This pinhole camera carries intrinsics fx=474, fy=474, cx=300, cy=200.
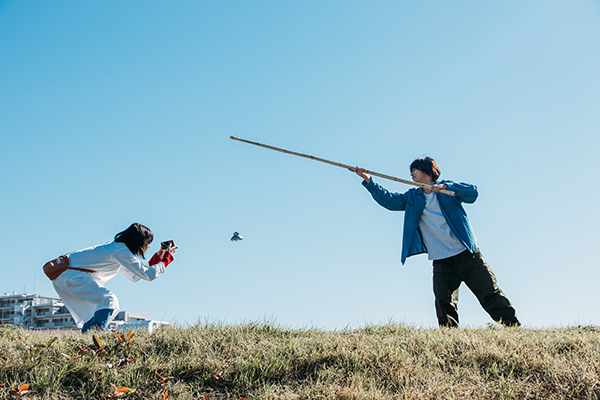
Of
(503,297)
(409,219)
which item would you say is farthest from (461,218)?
(503,297)

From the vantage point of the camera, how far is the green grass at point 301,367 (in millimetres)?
3045

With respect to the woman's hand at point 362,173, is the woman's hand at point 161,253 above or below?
below

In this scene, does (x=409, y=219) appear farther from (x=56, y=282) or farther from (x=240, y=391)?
(x=56, y=282)

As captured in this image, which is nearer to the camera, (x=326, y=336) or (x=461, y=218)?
(x=326, y=336)

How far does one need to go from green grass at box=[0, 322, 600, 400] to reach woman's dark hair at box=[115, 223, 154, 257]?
1.53 m

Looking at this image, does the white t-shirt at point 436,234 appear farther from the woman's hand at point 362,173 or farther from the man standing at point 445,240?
the woman's hand at point 362,173

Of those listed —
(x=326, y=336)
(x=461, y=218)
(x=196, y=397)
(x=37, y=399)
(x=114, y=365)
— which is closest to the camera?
(x=37, y=399)

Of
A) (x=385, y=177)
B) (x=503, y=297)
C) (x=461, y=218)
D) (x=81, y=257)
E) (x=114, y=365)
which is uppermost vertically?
(x=385, y=177)

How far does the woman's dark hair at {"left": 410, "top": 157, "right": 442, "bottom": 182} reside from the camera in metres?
6.09

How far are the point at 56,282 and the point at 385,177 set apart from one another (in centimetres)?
394

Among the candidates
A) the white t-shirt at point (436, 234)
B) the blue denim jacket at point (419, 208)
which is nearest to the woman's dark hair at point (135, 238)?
the blue denim jacket at point (419, 208)

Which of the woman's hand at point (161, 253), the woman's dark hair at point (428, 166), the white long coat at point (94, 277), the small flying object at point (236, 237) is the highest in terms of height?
the woman's dark hair at point (428, 166)

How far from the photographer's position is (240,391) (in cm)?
311

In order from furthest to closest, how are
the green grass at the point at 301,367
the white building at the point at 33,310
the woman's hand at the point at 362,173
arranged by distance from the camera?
the white building at the point at 33,310
the woman's hand at the point at 362,173
the green grass at the point at 301,367
